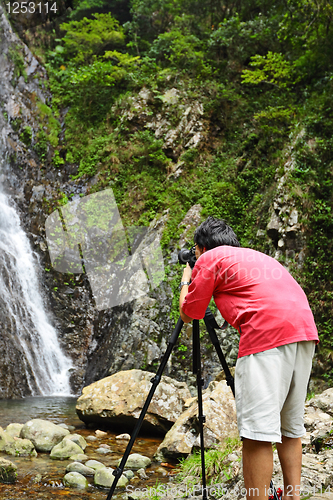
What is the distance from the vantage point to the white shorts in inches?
58.7

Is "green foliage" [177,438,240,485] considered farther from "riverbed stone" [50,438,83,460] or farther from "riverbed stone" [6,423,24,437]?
"riverbed stone" [6,423,24,437]

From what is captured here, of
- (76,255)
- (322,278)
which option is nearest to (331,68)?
(322,278)

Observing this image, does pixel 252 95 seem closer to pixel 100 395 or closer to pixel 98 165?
pixel 98 165

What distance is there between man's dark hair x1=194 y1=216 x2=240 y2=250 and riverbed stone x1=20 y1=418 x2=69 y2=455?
10.0 ft

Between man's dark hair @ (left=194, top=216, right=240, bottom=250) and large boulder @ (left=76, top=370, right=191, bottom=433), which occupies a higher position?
man's dark hair @ (left=194, top=216, right=240, bottom=250)

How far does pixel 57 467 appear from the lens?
3361 millimetres

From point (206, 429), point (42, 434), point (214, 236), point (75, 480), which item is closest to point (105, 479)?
point (75, 480)

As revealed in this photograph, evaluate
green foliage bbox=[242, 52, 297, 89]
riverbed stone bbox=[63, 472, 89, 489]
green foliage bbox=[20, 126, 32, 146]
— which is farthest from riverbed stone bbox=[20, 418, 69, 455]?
green foliage bbox=[20, 126, 32, 146]

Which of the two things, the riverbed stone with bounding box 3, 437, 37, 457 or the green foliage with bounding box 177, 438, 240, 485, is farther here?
the riverbed stone with bounding box 3, 437, 37, 457

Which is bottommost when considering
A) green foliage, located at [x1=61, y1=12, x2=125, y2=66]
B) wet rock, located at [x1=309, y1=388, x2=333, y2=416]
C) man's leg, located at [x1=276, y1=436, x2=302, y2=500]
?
wet rock, located at [x1=309, y1=388, x2=333, y2=416]

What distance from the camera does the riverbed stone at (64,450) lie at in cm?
360

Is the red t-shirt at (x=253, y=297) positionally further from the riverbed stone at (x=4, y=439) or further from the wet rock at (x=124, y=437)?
the wet rock at (x=124, y=437)

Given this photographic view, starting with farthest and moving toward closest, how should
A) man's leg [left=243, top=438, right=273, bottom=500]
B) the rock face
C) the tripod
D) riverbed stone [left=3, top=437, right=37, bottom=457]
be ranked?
the rock face → riverbed stone [left=3, top=437, right=37, bottom=457] → the tripod → man's leg [left=243, top=438, right=273, bottom=500]

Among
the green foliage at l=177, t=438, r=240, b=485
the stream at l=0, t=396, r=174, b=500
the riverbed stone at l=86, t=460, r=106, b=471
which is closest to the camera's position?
the green foliage at l=177, t=438, r=240, b=485
